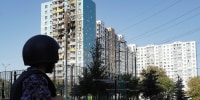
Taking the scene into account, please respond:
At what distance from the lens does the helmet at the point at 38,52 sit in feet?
5.89

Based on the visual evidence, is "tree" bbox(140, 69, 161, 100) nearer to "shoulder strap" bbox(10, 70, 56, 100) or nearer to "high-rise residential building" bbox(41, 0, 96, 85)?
"shoulder strap" bbox(10, 70, 56, 100)

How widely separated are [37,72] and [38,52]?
0.11m

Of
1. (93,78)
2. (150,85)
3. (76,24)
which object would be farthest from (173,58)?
(93,78)

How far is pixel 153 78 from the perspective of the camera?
174 ft

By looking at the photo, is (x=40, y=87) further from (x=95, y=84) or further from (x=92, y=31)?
(x=92, y=31)

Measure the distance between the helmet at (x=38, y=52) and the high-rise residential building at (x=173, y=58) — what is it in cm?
13514

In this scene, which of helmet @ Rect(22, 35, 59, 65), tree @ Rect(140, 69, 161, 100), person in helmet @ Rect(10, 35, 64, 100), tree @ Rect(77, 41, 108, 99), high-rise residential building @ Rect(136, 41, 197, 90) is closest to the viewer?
person in helmet @ Rect(10, 35, 64, 100)

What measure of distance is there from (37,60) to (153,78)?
5195cm

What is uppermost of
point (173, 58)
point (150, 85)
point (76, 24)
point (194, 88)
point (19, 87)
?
point (76, 24)

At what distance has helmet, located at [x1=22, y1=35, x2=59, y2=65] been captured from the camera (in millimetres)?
1795

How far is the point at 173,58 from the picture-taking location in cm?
14875

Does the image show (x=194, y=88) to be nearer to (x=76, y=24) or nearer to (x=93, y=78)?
(x=76, y=24)

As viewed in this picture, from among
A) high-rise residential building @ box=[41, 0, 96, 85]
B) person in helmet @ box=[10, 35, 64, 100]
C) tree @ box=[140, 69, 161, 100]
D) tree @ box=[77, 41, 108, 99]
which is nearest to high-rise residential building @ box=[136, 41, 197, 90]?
high-rise residential building @ box=[41, 0, 96, 85]

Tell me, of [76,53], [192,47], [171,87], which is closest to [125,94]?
[171,87]
